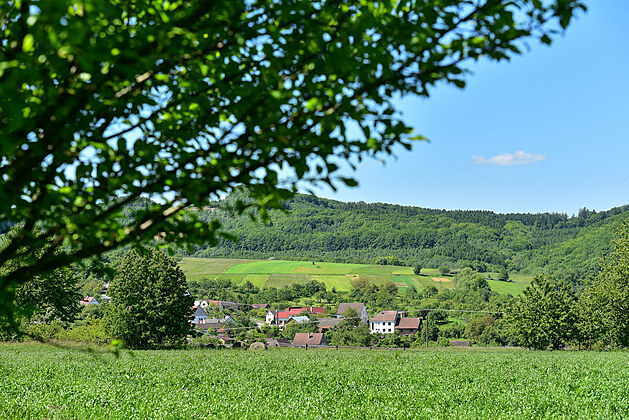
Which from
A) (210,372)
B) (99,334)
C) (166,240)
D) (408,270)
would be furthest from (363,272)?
(166,240)

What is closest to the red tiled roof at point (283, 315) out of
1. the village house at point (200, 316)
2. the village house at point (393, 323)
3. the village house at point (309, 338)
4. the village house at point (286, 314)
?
the village house at point (286, 314)

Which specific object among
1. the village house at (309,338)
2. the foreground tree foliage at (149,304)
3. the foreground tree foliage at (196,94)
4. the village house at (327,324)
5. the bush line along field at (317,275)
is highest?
the foreground tree foliage at (196,94)

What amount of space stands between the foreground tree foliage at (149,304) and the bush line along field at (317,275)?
111m

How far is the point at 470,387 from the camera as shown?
1662 cm

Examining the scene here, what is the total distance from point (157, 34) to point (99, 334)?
44.2 metres

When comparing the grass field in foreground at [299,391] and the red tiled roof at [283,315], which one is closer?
the grass field in foreground at [299,391]

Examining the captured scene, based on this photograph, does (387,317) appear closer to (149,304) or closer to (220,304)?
(220,304)

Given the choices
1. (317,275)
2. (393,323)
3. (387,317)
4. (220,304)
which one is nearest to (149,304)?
(387,317)

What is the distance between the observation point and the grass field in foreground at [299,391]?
11805 mm

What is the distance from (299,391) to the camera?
1527cm

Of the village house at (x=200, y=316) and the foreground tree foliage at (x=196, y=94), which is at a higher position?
the foreground tree foliage at (x=196, y=94)

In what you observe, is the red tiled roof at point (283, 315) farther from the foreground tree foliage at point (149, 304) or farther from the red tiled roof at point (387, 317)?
the foreground tree foliage at point (149, 304)

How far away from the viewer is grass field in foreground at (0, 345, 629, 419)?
11805mm

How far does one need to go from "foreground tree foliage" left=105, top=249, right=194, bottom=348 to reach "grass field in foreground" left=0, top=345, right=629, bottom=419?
16.0 metres
